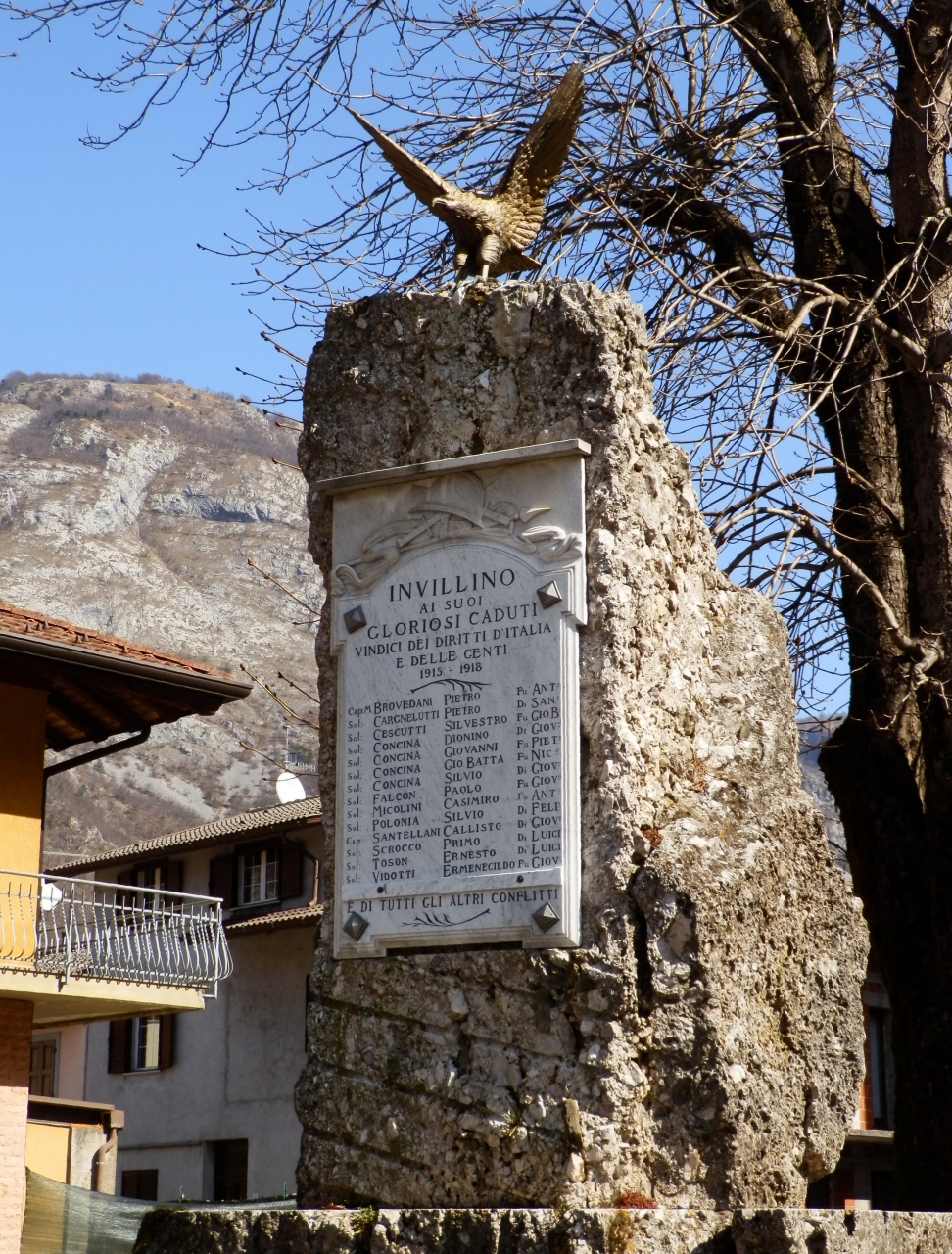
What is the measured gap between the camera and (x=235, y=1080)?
26.6m

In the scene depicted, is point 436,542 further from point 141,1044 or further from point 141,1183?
point 141,1044

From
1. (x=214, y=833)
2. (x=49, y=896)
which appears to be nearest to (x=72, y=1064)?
(x=214, y=833)

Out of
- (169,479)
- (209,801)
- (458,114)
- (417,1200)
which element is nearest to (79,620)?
(209,801)

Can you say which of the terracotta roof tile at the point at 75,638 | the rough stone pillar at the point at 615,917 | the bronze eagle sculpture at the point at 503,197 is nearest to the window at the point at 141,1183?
the terracotta roof tile at the point at 75,638

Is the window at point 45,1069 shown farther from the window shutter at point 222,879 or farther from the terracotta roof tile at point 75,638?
the terracotta roof tile at point 75,638

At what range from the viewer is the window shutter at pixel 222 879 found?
1069 inches

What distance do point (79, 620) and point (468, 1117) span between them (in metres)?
92.9

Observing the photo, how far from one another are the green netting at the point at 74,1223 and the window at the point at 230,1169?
1117cm

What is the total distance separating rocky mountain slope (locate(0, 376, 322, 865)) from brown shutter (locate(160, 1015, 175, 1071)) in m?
44.8

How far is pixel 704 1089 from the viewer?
14.4 ft

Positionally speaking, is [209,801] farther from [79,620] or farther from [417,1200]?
[417,1200]

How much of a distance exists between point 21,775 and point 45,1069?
58.1ft

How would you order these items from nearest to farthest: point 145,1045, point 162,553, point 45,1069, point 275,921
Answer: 1. point 275,921
2. point 145,1045
3. point 45,1069
4. point 162,553

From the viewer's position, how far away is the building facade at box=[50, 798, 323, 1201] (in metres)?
25.7
